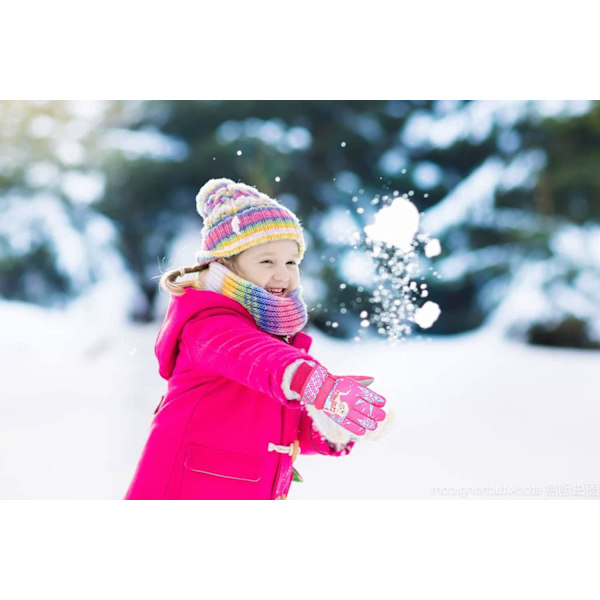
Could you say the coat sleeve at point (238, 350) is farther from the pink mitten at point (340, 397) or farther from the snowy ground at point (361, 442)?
the snowy ground at point (361, 442)

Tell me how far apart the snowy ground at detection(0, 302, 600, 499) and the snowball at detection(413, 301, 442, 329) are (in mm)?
68

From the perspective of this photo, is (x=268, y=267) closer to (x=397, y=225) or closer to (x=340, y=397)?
(x=340, y=397)

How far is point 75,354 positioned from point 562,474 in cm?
163

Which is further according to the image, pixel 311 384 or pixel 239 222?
pixel 239 222

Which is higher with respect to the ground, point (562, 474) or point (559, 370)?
point (559, 370)

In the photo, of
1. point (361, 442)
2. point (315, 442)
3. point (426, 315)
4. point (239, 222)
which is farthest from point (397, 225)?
point (315, 442)

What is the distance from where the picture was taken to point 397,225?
2.38 metres

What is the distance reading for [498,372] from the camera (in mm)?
2418

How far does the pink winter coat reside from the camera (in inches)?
60.1

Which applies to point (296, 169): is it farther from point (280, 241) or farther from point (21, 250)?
point (21, 250)

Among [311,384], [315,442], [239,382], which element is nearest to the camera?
[311,384]

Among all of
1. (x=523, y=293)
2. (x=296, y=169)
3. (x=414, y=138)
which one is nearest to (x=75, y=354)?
(x=296, y=169)

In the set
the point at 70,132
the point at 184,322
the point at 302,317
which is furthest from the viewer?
the point at 70,132

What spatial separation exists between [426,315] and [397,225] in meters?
0.31
